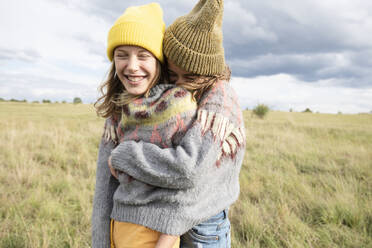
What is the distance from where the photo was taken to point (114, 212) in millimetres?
1283

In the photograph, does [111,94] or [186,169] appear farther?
[111,94]

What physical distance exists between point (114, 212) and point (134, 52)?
919mm

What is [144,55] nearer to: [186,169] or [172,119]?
[172,119]

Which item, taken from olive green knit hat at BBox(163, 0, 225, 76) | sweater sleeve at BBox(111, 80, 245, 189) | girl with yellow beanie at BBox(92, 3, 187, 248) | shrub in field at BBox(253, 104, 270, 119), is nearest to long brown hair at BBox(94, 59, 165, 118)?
girl with yellow beanie at BBox(92, 3, 187, 248)

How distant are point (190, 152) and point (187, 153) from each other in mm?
15

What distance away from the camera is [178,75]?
1.42m

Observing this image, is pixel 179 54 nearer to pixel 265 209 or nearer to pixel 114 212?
pixel 114 212

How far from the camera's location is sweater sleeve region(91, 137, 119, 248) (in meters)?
1.41

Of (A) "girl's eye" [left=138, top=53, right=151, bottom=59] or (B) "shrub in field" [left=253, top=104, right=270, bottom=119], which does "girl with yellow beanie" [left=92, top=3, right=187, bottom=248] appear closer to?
(A) "girl's eye" [left=138, top=53, right=151, bottom=59]

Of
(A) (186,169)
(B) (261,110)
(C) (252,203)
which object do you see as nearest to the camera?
(A) (186,169)

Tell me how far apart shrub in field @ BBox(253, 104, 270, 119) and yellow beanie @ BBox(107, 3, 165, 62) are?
1883 centimetres

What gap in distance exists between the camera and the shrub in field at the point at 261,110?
19.2m

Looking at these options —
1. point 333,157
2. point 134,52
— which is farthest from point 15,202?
point 333,157

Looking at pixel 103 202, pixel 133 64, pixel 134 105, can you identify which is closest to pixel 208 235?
pixel 103 202
